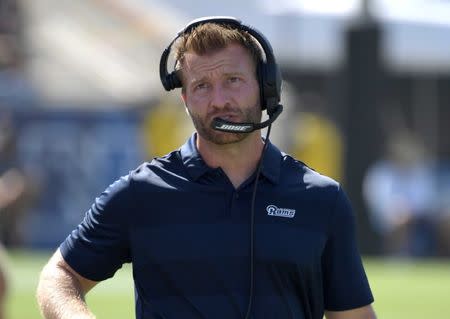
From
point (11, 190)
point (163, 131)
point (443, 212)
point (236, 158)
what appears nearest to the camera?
point (236, 158)

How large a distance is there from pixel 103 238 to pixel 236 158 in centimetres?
48

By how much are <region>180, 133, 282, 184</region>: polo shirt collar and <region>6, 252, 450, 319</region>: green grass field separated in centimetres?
646

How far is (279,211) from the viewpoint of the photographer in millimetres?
4395

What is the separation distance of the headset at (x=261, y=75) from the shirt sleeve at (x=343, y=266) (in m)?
0.35

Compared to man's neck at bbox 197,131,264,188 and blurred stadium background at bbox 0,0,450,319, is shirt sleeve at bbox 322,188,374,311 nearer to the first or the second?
man's neck at bbox 197,131,264,188

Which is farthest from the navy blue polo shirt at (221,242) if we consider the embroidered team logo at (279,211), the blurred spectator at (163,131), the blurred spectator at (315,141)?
the blurred spectator at (163,131)

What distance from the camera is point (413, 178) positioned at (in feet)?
79.7

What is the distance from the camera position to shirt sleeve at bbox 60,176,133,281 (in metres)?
4.41

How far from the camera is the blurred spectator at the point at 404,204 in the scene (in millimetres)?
22828

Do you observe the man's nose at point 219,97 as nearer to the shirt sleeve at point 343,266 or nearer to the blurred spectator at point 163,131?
the shirt sleeve at point 343,266

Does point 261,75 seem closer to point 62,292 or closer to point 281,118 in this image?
point 62,292

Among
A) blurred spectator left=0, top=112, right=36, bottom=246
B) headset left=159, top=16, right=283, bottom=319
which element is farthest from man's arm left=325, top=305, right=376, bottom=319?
blurred spectator left=0, top=112, right=36, bottom=246

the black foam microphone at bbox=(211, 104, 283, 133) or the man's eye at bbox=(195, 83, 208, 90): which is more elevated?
the man's eye at bbox=(195, 83, 208, 90)

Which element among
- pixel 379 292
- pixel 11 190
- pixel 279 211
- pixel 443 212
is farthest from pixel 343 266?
pixel 443 212
